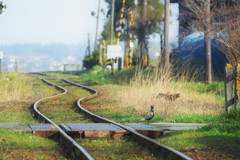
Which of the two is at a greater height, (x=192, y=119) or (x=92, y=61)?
(x=92, y=61)

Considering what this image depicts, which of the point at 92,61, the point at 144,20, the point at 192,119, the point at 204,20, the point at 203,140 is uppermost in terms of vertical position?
the point at 144,20

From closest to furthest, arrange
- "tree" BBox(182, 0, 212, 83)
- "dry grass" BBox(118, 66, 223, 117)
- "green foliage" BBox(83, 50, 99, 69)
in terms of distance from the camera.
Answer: "dry grass" BBox(118, 66, 223, 117) → "tree" BBox(182, 0, 212, 83) → "green foliage" BBox(83, 50, 99, 69)

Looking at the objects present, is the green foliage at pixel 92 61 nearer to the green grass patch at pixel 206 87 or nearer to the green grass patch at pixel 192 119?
the green grass patch at pixel 206 87

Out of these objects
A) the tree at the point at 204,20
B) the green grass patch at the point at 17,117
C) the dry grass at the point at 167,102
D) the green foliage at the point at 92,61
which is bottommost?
the green grass patch at the point at 17,117

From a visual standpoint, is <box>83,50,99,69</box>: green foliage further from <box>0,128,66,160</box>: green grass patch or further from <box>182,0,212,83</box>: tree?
<box>0,128,66,160</box>: green grass patch

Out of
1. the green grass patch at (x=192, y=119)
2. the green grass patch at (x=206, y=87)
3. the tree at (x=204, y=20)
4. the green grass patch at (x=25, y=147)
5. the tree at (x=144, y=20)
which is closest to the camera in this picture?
the green grass patch at (x=25, y=147)

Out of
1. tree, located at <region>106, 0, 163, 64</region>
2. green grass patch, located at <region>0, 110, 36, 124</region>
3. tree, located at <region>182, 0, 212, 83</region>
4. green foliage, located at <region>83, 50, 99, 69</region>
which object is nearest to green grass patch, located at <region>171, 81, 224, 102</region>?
tree, located at <region>182, 0, 212, 83</region>

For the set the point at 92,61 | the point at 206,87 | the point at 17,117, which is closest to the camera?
the point at 17,117

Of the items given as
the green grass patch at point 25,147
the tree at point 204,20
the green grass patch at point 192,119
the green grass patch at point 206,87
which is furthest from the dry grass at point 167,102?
the green grass patch at point 25,147

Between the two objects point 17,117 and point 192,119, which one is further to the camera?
point 17,117

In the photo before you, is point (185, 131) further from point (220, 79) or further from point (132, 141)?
point (220, 79)

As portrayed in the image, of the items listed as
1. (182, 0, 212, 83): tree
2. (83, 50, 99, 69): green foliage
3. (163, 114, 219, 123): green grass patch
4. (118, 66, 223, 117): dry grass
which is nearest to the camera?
(163, 114, 219, 123): green grass patch

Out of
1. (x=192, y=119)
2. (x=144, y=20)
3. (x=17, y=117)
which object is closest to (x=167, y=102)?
(x=192, y=119)

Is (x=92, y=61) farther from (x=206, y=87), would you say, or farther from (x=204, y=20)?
(x=204, y=20)
